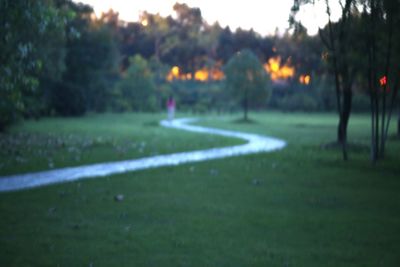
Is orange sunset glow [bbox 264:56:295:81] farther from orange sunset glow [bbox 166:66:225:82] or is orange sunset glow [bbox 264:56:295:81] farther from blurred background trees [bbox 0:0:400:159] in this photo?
orange sunset glow [bbox 166:66:225:82]

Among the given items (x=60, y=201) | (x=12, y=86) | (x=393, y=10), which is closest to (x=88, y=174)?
(x=60, y=201)

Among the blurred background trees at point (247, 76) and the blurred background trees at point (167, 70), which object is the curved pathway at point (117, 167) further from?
the blurred background trees at point (247, 76)

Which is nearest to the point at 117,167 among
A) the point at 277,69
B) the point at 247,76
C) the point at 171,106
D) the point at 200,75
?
the point at 171,106

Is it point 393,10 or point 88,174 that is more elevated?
point 393,10

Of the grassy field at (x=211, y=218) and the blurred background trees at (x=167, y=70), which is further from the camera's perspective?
the blurred background trees at (x=167, y=70)

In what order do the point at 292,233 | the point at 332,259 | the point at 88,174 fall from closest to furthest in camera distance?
the point at 332,259 < the point at 292,233 < the point at 88,174

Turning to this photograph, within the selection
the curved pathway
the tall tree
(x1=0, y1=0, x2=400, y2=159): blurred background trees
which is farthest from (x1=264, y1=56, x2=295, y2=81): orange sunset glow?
the tall tree

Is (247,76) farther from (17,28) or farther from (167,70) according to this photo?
(17,28)

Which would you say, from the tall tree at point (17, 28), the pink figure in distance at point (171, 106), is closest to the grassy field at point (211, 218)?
the tall tree at point (17, 28)

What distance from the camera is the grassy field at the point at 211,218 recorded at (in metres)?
5.97

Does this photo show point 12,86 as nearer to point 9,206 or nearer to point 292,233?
point 9,206

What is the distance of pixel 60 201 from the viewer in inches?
355

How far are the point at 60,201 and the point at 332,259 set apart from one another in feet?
17.5

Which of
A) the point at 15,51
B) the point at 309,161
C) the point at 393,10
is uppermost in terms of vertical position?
the point at 393,10
